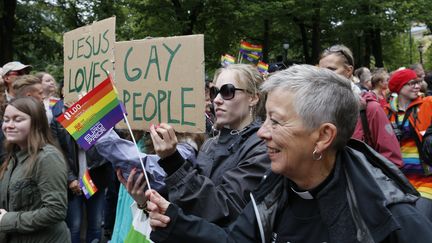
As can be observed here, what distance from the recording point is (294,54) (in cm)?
Result: 3247

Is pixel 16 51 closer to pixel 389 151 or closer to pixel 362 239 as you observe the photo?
pixel 389 151

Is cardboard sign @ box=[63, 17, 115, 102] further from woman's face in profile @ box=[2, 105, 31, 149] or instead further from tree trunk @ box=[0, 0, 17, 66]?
tree trunk @ box=[0, 0, 17, 66]

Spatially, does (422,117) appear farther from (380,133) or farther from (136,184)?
(136,184)

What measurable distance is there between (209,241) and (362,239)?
2.28ft

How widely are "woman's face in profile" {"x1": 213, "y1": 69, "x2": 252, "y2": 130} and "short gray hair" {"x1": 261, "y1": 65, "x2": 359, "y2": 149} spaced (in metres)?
0.98

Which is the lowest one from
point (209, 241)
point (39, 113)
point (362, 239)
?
point (209, 241)

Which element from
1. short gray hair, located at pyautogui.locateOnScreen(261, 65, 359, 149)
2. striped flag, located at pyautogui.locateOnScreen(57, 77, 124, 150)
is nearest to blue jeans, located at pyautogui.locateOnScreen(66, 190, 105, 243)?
striped flag, located at pyautogui.locateOnScreen(57, 77, 124, 150)

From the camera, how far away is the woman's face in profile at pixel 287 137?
1.80 meters

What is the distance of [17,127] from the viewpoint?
3570 mm

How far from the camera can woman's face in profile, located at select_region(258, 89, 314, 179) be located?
1797 mm

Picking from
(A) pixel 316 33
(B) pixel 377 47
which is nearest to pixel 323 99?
(A) pixel 316 33

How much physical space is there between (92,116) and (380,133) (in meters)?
2.67

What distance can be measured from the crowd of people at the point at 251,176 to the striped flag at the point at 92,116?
28 cm

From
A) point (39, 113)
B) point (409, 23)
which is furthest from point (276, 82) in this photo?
point (409, 23)
